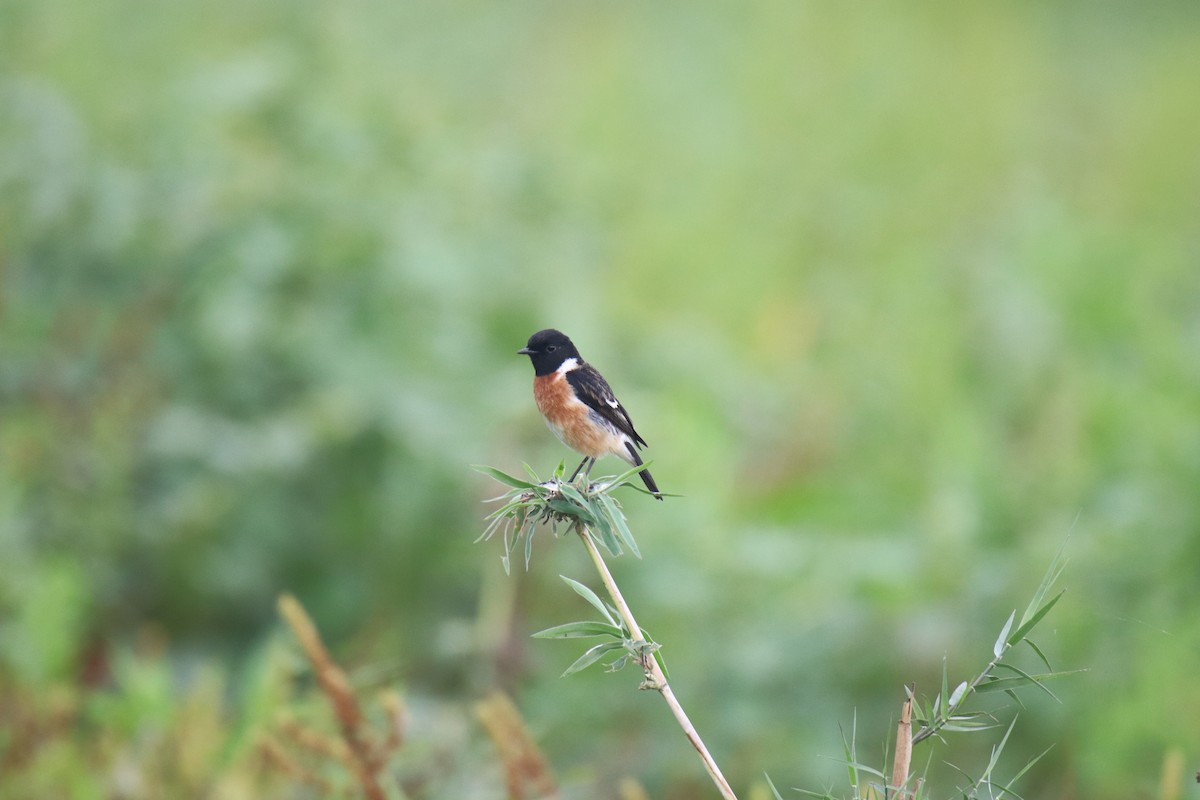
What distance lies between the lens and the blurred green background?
2.90 metres

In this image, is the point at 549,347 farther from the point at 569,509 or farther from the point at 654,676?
the point at 654,676

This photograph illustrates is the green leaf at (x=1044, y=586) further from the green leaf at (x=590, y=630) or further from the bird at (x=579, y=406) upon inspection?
the bird at (x=579, y=406)

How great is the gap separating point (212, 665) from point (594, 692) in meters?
1.19

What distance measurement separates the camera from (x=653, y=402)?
13.7 feet

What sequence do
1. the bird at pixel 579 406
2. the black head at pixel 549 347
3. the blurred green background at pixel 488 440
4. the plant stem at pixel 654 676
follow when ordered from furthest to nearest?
the blurred green background at pixel 488 440 → the bird at pixel 579 406 → the black head at pixel 549 347 → the plant stem at pixel 654 676

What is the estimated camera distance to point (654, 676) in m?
0.94

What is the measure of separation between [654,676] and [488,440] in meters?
2.79

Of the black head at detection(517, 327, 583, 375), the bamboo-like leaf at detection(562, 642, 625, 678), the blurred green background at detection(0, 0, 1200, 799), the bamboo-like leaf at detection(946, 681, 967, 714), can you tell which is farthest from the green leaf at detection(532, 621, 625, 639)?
the blurred green background at detection(0, 0, 1200, 799)

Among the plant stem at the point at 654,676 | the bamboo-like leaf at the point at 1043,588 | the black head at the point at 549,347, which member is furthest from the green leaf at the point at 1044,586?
the black head at the point at 549,347

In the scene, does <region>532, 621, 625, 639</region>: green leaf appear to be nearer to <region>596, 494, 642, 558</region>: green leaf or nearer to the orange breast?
<region>596, 494, 642, 558</region>: green leaf

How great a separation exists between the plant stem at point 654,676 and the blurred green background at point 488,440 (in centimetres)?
84

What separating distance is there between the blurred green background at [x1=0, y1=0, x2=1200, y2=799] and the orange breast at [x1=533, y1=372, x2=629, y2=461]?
82 centimetres

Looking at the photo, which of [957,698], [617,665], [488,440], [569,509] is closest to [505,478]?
[569,509]

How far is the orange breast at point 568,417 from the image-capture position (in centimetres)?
150
